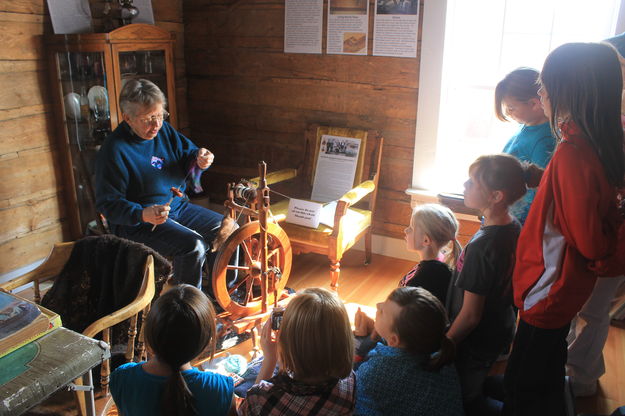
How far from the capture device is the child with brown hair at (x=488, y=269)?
1.67 m

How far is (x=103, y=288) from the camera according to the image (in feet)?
6.02

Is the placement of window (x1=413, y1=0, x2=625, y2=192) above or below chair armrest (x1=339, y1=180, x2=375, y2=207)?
above

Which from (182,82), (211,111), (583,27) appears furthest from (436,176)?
(182,82)

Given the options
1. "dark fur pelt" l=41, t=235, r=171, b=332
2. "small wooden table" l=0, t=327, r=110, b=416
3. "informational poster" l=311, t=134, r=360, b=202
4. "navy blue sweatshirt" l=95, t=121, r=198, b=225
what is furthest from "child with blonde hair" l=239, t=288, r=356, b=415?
"informational poster" l=311, t=134, r=360, b=202

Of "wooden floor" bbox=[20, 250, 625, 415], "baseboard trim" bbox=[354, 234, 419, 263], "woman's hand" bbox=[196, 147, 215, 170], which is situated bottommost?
"wooden floor" bbox=[20, 250, 625, 415]

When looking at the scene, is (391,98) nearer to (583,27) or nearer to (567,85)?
(583,27)

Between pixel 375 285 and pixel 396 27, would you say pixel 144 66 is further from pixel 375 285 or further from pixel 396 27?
pixel 375 285

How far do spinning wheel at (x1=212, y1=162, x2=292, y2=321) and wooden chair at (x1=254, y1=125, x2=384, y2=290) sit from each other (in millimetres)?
213

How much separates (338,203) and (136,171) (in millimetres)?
1021

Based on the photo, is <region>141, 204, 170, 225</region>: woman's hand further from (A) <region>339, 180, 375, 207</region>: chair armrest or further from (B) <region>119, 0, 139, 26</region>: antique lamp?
(B) <region>119, 0, 139, 26</region>: antique lamp

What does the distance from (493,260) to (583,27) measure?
188cm

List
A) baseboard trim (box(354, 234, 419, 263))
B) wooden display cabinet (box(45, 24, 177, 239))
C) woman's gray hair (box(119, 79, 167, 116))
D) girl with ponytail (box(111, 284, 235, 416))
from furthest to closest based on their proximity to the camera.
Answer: baseboard trim (box(354, 234, 419, 263)), wooden display cabinet (box(45, 24, 177, 239)), woman's gray hair (box(119, 79, 167, 116)), girl with ponytail (box(111, 284, 235, 416))

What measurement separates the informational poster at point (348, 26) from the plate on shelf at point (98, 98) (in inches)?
55.0

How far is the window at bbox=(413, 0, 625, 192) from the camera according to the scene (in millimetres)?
2920
